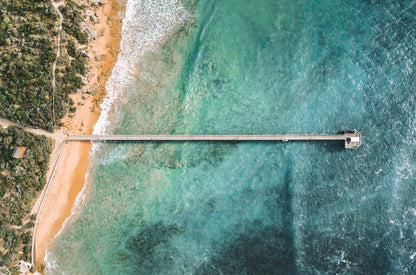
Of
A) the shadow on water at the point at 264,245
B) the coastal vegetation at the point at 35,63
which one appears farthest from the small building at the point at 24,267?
the shadow on water at the point at 264,245

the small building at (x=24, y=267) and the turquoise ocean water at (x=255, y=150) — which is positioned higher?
the turquoise ocean water at (x=255, y=150)

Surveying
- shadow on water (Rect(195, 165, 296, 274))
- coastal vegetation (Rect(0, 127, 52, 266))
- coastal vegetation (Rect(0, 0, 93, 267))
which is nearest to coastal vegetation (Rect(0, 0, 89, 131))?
coastal vegetation (Rect(0, 0, 93, 267))

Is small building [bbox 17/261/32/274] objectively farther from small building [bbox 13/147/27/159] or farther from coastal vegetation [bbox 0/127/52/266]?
small building [bbox 13/147/27/159]

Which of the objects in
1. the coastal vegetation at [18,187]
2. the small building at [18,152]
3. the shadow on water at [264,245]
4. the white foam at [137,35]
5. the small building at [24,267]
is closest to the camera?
the small building at [18,152]

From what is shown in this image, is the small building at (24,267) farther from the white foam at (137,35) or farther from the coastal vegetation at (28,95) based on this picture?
the white foam at (137,35)

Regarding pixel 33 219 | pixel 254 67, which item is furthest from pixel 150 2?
pixel 33 219

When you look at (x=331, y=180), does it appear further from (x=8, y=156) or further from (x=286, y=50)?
(x=8, y=156)
